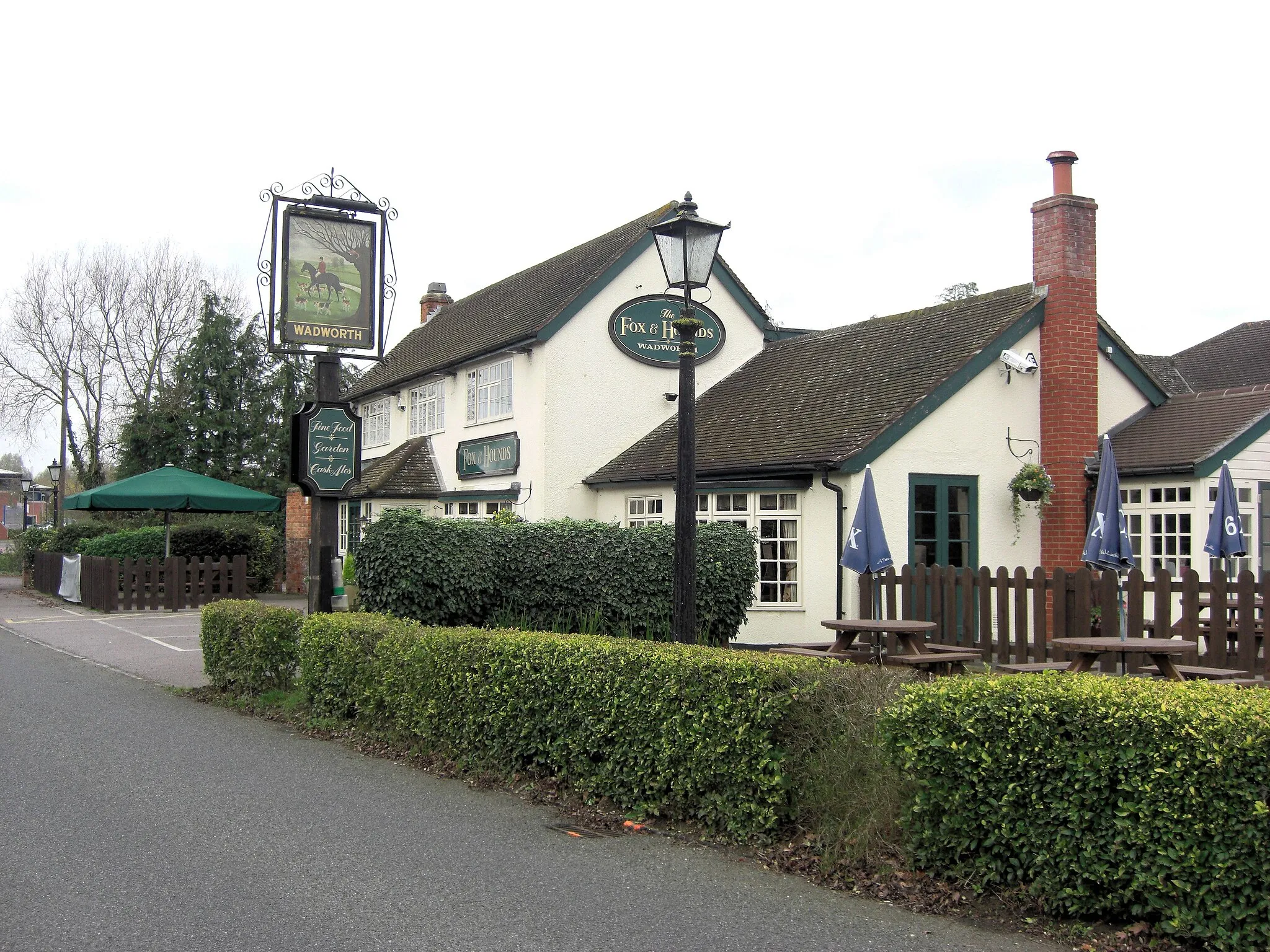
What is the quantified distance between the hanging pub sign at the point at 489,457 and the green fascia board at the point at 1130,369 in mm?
9765

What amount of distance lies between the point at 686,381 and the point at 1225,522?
22.6 feet

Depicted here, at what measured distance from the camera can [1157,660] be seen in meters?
8.73

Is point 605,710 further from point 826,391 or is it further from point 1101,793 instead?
point 826,391

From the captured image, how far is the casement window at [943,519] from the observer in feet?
51.8

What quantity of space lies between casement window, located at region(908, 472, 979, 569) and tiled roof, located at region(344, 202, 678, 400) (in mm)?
7413

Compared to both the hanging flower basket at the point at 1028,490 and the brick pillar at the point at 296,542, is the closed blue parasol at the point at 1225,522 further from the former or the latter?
the brick pillar at the point at 296,542

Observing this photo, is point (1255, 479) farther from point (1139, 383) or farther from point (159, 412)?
point (159, 412)

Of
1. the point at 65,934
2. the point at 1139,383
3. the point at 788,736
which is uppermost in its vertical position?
the point at 1139,383

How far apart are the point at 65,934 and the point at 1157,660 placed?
7380 mm

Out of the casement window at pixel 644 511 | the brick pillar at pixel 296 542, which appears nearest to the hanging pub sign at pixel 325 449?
the casement window at pixel 644 511

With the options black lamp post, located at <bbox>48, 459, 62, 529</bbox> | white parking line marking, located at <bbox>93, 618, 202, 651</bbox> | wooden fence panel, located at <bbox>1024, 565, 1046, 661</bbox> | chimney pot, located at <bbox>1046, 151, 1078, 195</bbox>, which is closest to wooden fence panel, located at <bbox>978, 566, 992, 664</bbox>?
wooden fence panel, located at <bbox>1024, 565, 1046, 661</bbox>

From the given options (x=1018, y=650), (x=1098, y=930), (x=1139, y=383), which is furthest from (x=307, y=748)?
(x=1139, y=383)

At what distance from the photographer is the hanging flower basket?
15812mm

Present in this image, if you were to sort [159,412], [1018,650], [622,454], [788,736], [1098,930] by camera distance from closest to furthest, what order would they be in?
[1098,930] < [788,736] < [1018,650] < [622,454] < [159,412]
